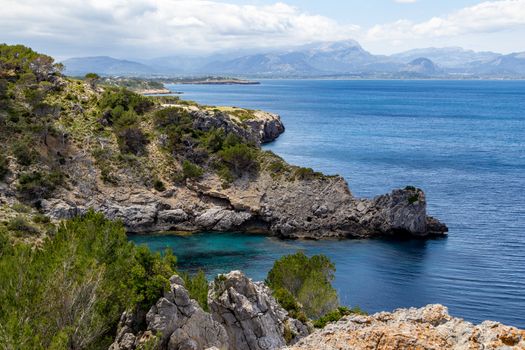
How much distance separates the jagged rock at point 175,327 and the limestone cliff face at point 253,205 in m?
48.0

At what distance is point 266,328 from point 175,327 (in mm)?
6453

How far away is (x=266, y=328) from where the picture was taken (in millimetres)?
30891

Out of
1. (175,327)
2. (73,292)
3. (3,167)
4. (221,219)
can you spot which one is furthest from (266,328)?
(3,167)

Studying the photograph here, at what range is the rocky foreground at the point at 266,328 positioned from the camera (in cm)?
1366

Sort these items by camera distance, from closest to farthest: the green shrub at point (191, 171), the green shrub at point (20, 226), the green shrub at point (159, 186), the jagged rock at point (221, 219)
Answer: the green shrub at point (20, 226) < the jagged rock at point (221, 219) < the green shrub at point (159, 186) < the green shrub at point (191, 171)

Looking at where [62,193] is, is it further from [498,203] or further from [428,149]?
[428,149]

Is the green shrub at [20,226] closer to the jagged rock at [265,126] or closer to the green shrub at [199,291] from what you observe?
the green shrub at [199,291]

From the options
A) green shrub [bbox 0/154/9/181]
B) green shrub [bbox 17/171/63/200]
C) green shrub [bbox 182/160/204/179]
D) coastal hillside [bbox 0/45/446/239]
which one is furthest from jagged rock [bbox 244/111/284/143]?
green shrub [bbox 0/154/9/181]

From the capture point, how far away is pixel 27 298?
2303 cm

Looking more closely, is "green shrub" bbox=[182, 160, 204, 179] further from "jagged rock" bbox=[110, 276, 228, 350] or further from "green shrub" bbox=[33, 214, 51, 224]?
"jagged rock" bbox=[110, 276, 228, 350]

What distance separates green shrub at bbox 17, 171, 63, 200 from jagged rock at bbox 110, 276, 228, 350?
5042cm

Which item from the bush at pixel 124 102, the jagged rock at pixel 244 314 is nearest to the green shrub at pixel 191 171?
the bush at pixel 124 102

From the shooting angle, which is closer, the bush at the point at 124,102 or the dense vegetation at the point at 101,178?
the dense vegetation at the point at 101,178

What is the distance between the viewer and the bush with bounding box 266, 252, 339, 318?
4197 centimetres
